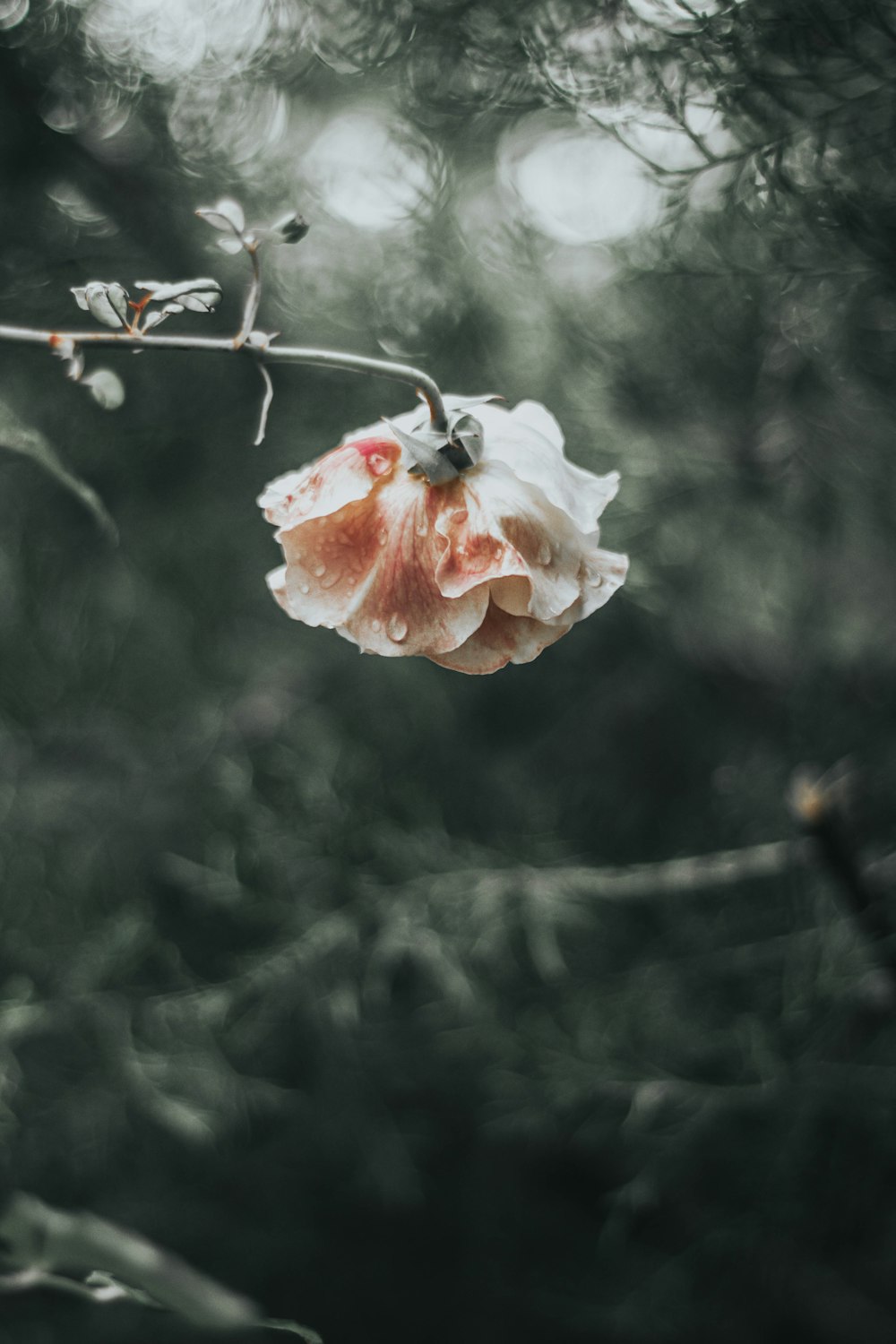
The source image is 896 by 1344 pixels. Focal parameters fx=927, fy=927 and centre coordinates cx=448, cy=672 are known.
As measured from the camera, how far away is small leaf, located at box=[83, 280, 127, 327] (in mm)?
211

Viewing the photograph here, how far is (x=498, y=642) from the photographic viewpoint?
25 centimetres

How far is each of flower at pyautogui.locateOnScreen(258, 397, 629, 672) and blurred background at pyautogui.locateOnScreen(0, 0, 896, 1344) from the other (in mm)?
362

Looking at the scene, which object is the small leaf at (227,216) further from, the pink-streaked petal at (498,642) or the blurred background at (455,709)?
the blurred background at (455,709)

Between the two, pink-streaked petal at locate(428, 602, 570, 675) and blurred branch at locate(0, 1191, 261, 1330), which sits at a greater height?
pink-streaked petal at locate(428, 602, 570, 675)

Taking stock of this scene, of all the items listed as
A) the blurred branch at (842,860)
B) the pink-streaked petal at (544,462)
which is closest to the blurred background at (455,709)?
the blurred branch at (842,860)

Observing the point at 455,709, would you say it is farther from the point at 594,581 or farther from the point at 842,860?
the point at 594,581

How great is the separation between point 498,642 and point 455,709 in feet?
2.19

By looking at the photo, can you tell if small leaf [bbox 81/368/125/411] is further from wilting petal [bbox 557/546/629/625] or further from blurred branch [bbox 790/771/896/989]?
blurred branch [bbox 790/771/896/989]

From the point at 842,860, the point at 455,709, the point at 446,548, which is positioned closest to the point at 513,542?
the point at 446,548

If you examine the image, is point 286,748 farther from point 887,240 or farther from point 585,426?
point 887,240

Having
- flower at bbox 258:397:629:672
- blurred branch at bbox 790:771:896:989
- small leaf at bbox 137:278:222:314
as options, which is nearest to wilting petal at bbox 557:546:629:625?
flower at bbox 258:397:629:672

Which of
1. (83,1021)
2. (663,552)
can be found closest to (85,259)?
(663,552)

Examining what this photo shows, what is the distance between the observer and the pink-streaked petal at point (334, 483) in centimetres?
24

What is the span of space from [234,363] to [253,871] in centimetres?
43
